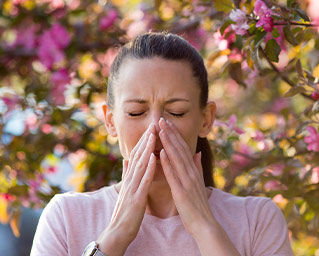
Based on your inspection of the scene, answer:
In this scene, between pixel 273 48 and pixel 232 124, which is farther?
pixel 232 124

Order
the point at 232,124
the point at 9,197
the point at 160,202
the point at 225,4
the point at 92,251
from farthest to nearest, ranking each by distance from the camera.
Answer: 1. the point at 9,197
2. the point at 232,124
3. the point at 225,4
4. the point at 160,202
5. the point at 92,251

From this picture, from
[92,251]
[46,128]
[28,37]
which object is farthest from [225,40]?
[28,37]

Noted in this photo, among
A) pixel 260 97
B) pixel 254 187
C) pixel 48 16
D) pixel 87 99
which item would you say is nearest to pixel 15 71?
pixel 48 16

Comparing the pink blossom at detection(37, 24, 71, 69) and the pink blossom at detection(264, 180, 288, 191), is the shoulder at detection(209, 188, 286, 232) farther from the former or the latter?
the pink blossom at detection(37, 24, 71, 69)

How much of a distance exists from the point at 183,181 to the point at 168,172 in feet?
0.19

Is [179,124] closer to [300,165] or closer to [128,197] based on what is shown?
[128,197]

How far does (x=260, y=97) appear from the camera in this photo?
5.71 metres

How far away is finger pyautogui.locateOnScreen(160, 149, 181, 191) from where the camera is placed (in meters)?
1.92

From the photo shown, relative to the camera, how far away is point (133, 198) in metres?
1.92

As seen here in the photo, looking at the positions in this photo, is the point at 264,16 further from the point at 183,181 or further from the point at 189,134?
the point at 183,181

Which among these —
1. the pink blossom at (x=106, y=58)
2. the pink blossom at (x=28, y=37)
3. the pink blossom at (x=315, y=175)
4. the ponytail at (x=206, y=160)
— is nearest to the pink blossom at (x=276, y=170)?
the pink blossom at (x=315, y=175)

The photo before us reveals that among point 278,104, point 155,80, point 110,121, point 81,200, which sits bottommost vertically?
point 278,104

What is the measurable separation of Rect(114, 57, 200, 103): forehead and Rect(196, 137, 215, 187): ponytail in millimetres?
417

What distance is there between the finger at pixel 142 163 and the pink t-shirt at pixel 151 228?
0.20 metres
